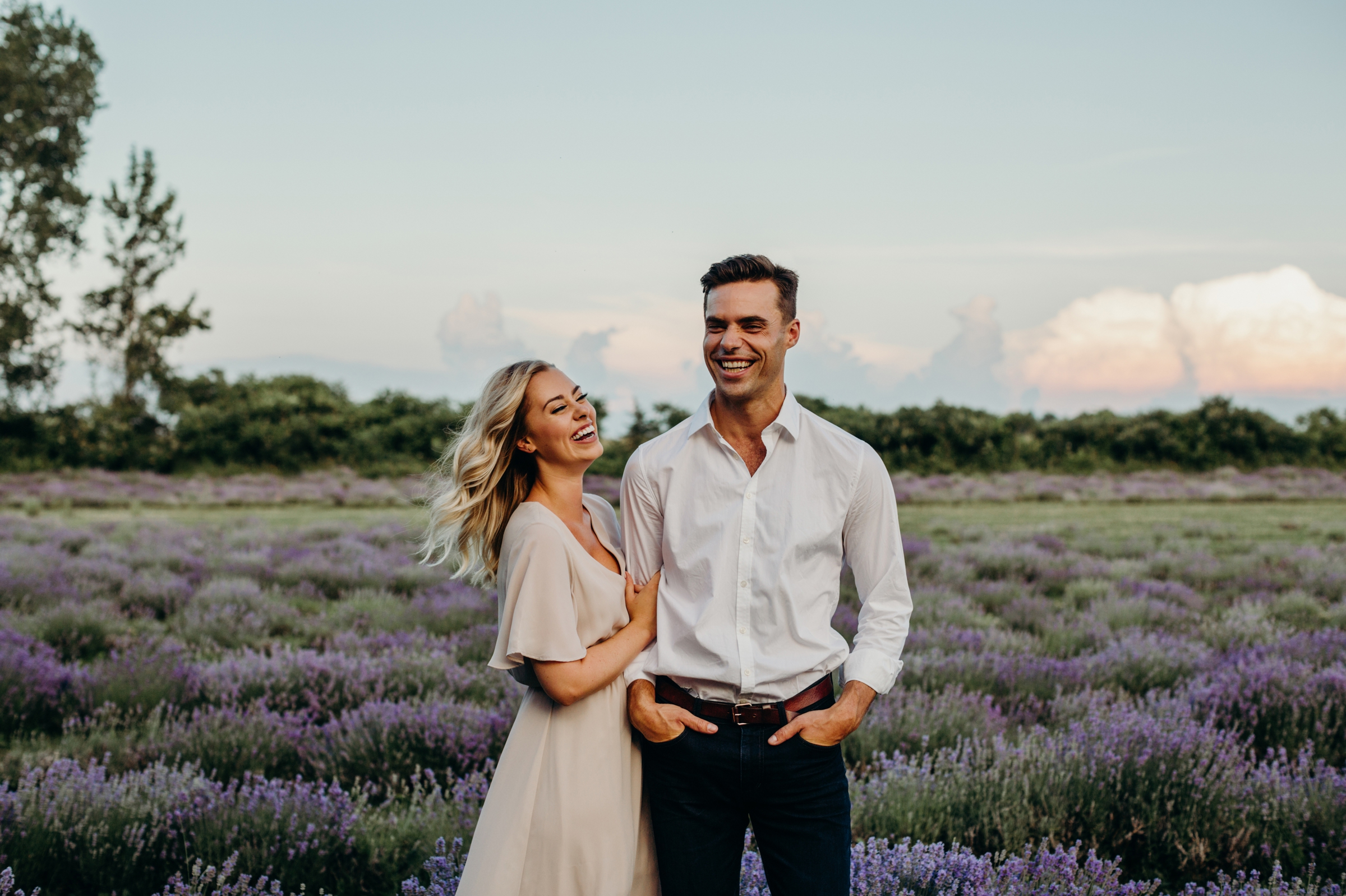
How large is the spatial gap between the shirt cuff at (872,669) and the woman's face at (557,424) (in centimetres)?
95

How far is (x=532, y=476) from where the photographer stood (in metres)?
2.84

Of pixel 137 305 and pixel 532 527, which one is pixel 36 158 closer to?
pixel 137 305

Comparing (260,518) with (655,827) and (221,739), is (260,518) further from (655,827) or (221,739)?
(655,827)

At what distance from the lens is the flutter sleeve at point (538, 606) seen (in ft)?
7.87

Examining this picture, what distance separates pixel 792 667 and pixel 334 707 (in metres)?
4.44

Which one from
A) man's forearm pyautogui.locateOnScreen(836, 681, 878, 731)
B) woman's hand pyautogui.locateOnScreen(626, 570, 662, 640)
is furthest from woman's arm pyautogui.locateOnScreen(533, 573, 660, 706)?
man's forearm pyautogui.locateOnScreen(836, 681, 878, 731)

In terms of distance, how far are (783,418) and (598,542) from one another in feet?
2.26

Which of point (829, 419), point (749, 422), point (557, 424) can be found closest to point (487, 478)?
point (557, 424)

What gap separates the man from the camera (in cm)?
244

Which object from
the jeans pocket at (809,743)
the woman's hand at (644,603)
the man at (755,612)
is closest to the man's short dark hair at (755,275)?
the man at (755,612)

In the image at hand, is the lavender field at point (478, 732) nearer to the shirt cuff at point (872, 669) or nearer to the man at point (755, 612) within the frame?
the man at point (755, 612)

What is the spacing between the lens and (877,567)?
2672 mm

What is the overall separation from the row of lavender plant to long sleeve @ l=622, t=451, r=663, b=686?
1866 centimetres

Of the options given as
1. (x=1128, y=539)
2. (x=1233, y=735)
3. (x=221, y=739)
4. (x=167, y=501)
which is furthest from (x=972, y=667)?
(x=167, y=501)
